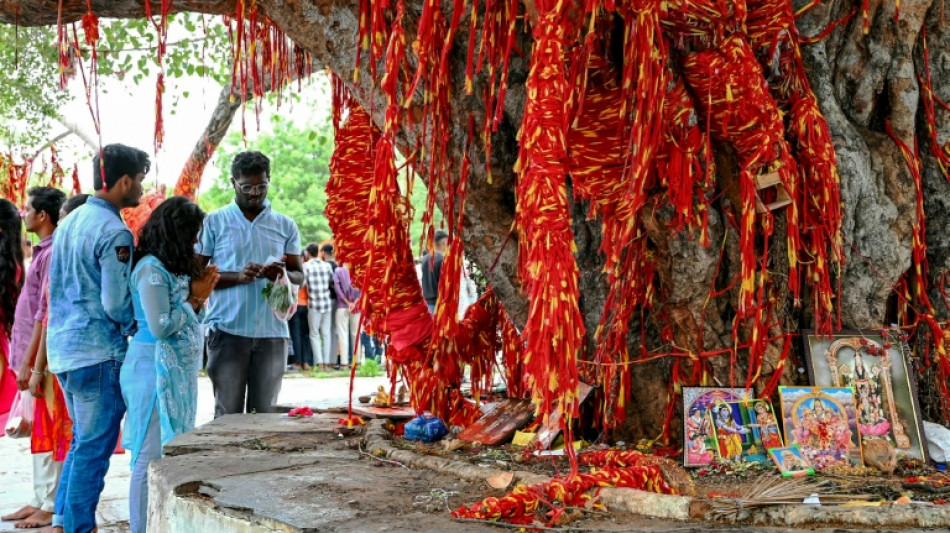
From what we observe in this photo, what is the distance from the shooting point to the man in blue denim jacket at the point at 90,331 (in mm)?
3363

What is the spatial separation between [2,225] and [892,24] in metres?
3.95

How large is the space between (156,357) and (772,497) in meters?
2.19

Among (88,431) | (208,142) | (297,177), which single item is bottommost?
(88,431)

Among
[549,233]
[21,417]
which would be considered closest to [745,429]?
[549,233]

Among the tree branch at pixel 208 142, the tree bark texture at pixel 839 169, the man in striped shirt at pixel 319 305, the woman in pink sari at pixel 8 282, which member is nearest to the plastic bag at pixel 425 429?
the tree bark texture at pixel 839 169

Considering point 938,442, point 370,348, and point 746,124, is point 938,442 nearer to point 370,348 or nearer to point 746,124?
point 746,124

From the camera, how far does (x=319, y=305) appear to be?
10422 mm

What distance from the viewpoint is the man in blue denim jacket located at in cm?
336

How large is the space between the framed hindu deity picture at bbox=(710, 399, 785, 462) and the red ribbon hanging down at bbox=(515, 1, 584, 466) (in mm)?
709

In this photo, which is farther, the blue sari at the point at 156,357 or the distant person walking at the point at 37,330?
the distant person walking at the point at 37,330

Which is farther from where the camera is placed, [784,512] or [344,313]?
[344,313]

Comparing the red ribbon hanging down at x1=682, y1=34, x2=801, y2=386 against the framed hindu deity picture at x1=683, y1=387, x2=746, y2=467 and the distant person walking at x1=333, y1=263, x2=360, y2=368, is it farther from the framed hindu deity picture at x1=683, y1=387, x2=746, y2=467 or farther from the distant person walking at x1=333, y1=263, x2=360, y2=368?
the distant person walking at x1=333, y1=263, x2=360, y2=368

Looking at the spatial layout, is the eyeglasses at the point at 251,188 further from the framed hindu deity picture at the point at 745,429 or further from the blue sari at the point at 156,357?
the framed hindu deity picture at the point at 745,429

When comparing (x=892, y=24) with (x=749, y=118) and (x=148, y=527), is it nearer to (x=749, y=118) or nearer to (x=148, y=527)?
(x=749, y=118)
